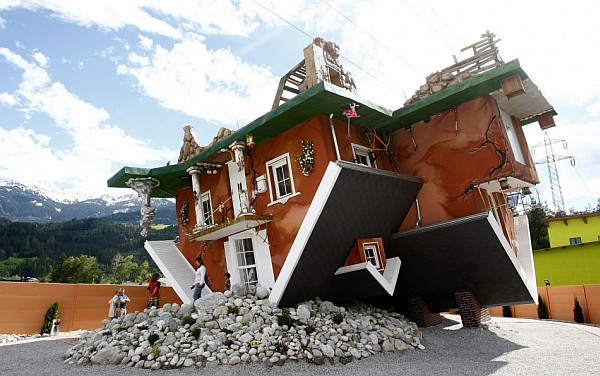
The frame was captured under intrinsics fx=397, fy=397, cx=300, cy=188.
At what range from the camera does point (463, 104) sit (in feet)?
42.7

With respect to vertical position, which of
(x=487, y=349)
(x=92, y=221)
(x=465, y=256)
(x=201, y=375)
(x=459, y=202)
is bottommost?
(x=487, y=349)

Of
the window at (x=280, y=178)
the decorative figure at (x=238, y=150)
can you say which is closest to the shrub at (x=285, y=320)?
the window at (x=280, y=178)

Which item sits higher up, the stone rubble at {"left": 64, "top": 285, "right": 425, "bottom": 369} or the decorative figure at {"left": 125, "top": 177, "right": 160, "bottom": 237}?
the decorative figure at {"left": 125, "top": 177, "right": 160, "bottom": 237}

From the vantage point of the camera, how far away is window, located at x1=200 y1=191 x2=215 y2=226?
53.8 ft

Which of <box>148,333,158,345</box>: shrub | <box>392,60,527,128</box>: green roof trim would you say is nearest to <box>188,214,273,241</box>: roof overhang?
<box>148,333,158,345</box>: shrub

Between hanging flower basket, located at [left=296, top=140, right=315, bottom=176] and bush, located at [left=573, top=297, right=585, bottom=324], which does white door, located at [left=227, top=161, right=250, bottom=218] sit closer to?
hanging flower basket, located at [left=296, top=140, right=315, bottom=176]

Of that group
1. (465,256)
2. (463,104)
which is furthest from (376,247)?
(463,104)

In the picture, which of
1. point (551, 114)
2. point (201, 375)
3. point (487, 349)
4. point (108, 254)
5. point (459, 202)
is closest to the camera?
point (201, 375)

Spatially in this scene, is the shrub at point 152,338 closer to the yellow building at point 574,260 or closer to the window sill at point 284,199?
the window sill at point 284,199

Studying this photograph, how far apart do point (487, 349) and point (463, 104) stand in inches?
303

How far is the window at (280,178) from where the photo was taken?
1314cm

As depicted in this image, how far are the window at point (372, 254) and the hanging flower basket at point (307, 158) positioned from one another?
3215mm

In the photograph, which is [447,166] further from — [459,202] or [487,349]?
[487,349]

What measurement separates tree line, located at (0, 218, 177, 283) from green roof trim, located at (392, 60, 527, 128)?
73550 millimetres
